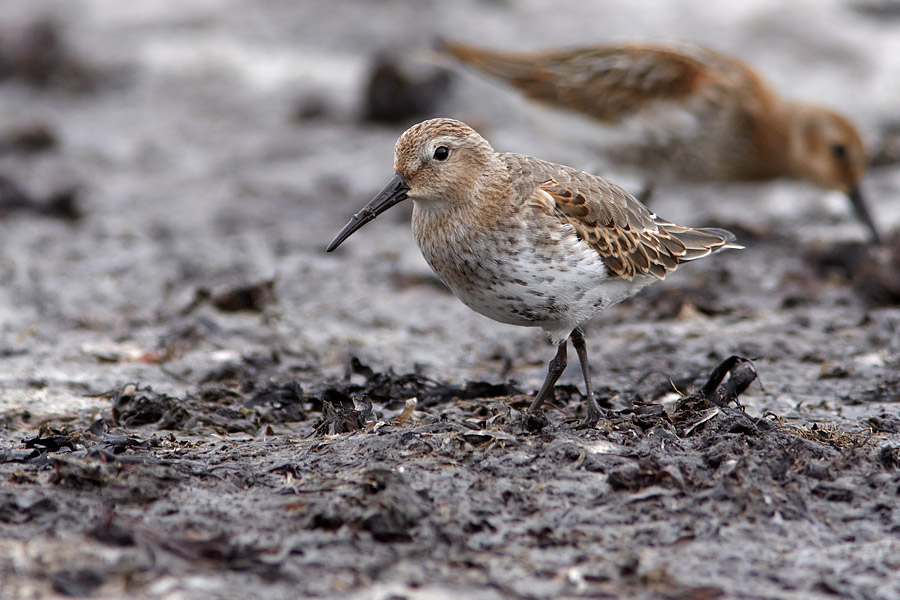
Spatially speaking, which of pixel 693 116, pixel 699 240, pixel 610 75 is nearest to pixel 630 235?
pixel 699 240

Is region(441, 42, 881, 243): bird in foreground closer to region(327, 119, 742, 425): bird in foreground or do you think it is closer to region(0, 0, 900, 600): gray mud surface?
region(0, 0, 900, 600): gray mud surface

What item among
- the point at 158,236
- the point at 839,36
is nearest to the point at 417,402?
the point at 158,236

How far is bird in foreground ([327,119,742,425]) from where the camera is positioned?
498cm

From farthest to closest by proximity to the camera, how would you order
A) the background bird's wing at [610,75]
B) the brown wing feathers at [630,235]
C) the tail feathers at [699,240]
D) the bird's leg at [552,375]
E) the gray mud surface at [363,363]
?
the background bird's wing at [610,75]
the tail feathers at [699,240]
the bird's leg at [552,375]
the brown wing feathers at [630,235]
the gray mud surface at [363,363]

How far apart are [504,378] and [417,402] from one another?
3.11 feet

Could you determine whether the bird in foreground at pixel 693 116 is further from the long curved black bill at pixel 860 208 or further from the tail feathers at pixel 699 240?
the tail feathers at pixel 699 240

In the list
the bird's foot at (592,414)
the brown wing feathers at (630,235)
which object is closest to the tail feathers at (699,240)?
the brown wing feathers at (630,235)

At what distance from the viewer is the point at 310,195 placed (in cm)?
1050

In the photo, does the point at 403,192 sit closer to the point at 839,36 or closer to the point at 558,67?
the point at 558,67

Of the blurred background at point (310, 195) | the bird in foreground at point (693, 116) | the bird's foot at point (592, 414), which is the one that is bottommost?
the blurred background at point (310, 195)

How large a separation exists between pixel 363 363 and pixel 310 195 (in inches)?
171

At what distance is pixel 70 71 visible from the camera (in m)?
13.3

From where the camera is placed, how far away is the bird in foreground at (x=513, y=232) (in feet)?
16.3

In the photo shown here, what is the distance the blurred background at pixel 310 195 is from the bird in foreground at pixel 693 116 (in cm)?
52
